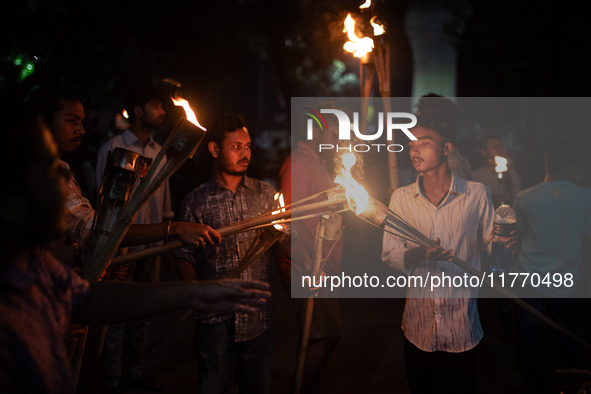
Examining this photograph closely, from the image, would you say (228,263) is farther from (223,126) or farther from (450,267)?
(450,267)

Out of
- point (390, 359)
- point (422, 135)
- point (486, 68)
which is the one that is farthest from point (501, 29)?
point (422, 135)

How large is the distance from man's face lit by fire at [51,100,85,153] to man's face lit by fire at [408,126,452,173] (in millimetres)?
2080

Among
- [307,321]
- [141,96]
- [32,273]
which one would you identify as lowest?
[307,321]

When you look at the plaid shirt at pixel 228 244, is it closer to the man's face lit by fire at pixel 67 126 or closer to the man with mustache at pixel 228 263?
the man with mustache at pixel 228 263

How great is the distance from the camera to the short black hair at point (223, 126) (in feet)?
11.8

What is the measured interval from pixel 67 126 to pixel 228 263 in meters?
1.30

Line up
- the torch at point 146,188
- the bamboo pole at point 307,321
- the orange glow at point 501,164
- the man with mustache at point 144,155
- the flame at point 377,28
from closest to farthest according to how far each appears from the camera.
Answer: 1. the torch at point 146,188
2. the bamboo pole at point 307,321
3. the flame at point 377,28
4. the orange glow at point 501,164
5. the man with mustache at point 144,155

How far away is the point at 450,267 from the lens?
10.6ft

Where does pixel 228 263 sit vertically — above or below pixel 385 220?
A: below

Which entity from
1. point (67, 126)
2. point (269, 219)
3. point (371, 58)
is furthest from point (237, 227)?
point (371, 58)

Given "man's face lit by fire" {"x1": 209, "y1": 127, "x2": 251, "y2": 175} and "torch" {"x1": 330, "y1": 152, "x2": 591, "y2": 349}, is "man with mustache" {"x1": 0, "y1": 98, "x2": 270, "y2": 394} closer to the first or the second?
"torch" {"x1": 330, "y1": 152, "x2": 591, "y2": 349}

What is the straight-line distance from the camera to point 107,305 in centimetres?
183

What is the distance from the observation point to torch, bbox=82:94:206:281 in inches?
87.2

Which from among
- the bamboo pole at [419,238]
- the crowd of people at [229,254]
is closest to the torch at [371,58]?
the crowd of people at [229,254]
